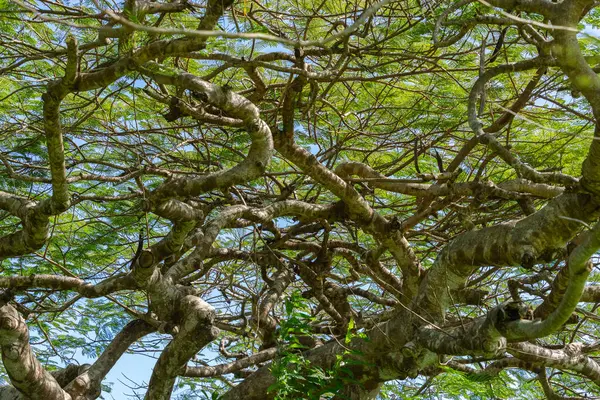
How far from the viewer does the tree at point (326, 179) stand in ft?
10.7

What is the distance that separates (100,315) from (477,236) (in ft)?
16.1

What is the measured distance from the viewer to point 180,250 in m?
4.68

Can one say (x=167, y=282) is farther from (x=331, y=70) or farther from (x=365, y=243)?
(x=365, y=243)

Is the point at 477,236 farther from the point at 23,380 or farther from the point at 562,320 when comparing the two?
the point at 23,380

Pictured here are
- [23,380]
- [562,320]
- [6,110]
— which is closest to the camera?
[562,320]

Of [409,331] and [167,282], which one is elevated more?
[167,282]

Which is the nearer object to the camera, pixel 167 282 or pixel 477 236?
pixel 477 236

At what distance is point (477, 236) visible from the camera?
12.5ft

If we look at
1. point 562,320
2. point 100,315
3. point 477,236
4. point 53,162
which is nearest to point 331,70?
point 477,236

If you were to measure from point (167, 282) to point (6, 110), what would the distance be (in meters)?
2.13

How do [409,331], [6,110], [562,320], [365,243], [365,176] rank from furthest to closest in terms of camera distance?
[365,243] → [6,110] → [365,176] → [409,331] → [562,320]

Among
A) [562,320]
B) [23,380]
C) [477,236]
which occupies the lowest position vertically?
[562,320]

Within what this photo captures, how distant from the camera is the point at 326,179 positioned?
14.4 feet

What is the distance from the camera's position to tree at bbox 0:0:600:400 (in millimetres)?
3276
